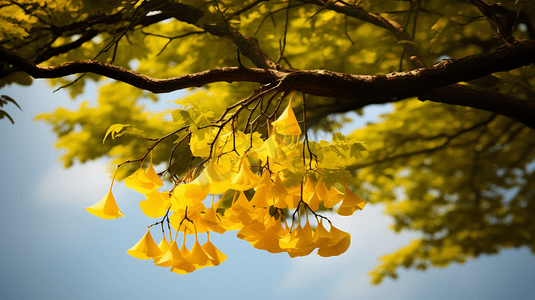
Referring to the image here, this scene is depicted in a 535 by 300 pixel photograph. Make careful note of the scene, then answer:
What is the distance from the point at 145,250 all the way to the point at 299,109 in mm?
3130

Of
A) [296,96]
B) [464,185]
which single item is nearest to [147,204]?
[296,96]

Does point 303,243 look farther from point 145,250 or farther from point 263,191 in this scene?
point 145,250

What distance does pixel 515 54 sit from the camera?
148cm

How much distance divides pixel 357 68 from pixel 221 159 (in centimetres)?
314

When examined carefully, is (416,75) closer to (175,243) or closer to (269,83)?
(269,83)

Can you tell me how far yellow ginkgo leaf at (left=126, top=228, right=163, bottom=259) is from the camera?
104 cm

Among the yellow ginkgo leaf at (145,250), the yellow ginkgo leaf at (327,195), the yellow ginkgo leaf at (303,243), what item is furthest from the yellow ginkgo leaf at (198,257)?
the yellow ginkgo leaf at (327,195)

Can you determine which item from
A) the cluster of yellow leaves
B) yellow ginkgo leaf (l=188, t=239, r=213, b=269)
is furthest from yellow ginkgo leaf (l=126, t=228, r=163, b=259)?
yellow ginkgo leaf (l=188, t=239, r=213, b=269)

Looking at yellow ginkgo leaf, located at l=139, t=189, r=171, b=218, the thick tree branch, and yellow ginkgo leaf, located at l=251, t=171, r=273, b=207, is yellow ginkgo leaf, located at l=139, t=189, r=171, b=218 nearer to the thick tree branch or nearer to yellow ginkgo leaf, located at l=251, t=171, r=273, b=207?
yellow ginkgo leaf, located at l=251, t=171, r=273, b=207

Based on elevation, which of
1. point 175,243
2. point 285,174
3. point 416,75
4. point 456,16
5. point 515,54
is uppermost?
point 456,16

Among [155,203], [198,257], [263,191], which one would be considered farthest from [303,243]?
[155,203]

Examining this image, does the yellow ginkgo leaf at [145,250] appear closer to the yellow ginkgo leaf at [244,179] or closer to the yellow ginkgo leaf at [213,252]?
the yellow ginkgo leaf at [213,252]

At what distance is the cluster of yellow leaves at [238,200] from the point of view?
93 cm

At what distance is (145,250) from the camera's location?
1044mm
